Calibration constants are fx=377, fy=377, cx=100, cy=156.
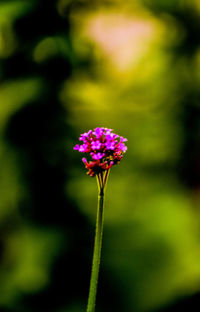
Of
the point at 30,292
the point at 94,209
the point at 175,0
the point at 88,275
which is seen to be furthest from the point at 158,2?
the point at 30,292

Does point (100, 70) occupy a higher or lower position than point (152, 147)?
higher

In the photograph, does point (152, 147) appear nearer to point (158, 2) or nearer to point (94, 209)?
point (94, 209)

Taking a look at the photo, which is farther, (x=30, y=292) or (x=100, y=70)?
(x=100, y=70)

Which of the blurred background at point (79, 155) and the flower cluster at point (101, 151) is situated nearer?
the flower cluster at point (101, 151)

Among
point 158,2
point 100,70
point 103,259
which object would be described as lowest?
point 103,259

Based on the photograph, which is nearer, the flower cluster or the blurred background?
the flower cluster

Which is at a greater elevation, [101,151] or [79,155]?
[79,155]

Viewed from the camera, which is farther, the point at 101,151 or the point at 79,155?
the point at 79,155
